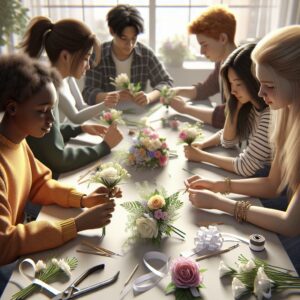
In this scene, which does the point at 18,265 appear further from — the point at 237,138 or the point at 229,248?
the point at 237,138

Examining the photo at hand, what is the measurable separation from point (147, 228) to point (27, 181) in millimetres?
596

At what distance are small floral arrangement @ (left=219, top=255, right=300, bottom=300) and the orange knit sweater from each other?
1.90 ft

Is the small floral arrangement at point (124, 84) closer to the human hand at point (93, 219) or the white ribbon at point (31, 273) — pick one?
the human hand at point (93, 219)

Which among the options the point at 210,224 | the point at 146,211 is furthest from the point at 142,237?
the point at 210,224

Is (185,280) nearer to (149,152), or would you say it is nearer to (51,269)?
(51,269)

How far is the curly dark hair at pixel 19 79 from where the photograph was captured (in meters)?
1.48

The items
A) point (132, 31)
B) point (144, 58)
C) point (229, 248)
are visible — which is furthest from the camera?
point (144, 58)

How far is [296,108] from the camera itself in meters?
1.56

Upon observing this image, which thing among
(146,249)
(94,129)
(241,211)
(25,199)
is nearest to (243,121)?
(241,211)

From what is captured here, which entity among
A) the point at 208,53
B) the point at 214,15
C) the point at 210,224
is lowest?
the point at 210,224

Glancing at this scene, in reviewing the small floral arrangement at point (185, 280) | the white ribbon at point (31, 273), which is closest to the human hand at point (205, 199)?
the small floral arrangement at point (185, 280)

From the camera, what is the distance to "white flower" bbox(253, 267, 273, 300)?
1141mm

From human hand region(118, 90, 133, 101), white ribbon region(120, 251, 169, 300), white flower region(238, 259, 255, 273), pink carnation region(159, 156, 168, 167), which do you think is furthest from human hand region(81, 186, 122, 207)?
human hand region(118, 90, 133, 101)

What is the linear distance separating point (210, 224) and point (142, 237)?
289mm
